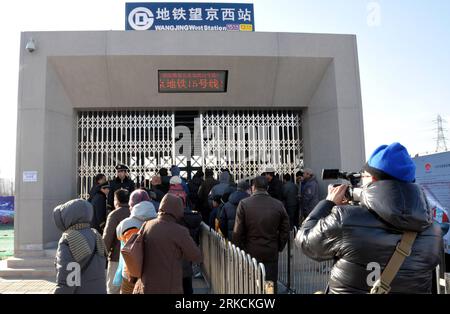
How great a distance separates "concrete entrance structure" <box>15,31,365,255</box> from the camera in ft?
26.9

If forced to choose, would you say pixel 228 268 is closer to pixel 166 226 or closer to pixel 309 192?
pixel 166 226

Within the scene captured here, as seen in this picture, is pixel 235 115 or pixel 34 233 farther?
pixel 235 115

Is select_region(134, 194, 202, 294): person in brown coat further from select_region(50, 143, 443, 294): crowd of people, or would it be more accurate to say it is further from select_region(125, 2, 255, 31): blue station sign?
select_region(125, 2, 255, 31): blue station sign

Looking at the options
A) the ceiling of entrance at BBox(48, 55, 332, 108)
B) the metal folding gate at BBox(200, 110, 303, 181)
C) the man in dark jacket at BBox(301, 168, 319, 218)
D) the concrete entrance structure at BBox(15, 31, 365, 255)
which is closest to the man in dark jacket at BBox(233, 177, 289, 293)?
the man in dark jacket at BBox(301, 168, 319, 218)

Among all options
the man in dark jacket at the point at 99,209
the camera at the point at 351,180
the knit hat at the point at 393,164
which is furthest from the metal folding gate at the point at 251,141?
the knit hat at the point at 393,164

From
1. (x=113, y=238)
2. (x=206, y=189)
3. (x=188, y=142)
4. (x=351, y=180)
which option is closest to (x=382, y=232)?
(x=351, y=180)

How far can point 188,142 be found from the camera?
10000 millimetres

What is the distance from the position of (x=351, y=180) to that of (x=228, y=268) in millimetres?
2062

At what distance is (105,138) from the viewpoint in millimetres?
9742

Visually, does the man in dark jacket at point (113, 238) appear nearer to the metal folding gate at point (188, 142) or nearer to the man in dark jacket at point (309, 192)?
the man in dark jacket at point (309, 192)

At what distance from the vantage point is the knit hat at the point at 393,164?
1882 mm
